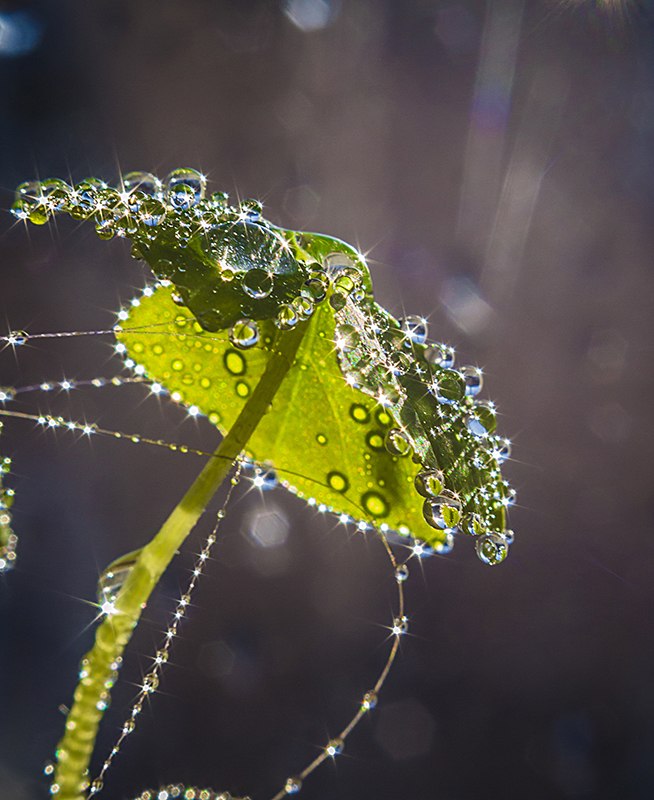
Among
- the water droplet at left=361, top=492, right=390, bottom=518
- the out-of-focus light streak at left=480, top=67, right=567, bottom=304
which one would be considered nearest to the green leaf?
the water droplet at left=361, top=492, right=390, bottom=518

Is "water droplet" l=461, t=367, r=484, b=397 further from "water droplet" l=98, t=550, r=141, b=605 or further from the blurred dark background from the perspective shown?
the blurred dark background

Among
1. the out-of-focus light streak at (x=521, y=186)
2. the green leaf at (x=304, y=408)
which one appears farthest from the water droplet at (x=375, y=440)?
the out-of-focus light streak at (x=521, y=186)

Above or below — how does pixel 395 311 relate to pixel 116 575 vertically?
above

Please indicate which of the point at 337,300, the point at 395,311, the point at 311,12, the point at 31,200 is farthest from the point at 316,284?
the point at 311,12

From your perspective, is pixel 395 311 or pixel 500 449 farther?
pixel 395 311

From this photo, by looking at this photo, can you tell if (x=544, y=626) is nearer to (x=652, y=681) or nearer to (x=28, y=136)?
(x=652, y=681)

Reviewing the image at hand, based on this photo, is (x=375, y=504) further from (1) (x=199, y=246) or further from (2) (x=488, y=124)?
(2) (x=488, y=124)

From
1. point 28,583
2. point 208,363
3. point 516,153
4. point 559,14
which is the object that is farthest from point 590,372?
point 28,583
